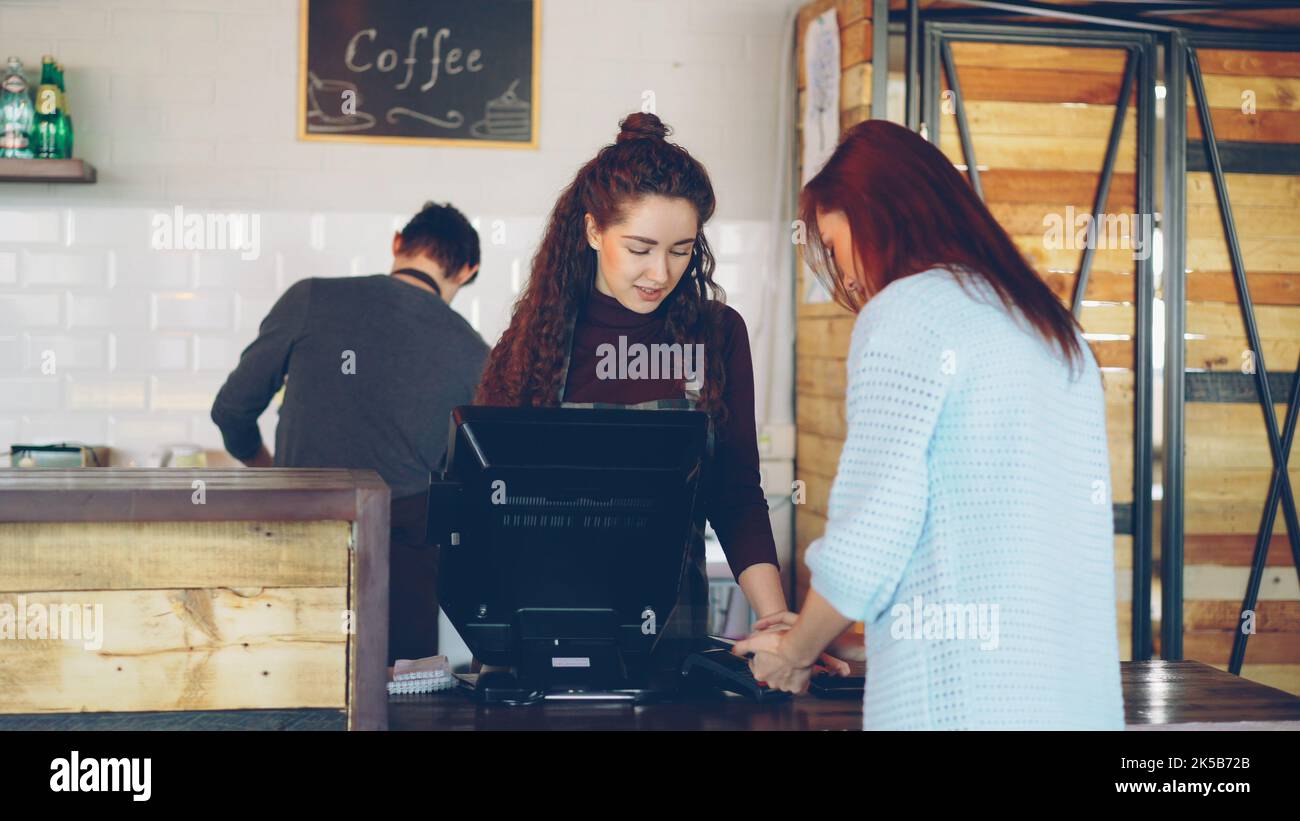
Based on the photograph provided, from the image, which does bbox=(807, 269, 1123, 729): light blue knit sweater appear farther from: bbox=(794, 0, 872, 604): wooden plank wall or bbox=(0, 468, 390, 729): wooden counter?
bbox=(794, 0, 872, 604): wooden plank wall

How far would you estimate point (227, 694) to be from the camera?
61.3 inches

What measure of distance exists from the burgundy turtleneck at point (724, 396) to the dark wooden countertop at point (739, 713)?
0.45 meters

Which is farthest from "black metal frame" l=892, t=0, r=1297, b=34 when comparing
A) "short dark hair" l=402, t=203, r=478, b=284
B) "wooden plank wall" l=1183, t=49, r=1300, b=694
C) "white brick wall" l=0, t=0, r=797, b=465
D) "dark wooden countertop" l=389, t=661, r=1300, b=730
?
"dark wooden countertop" l=389, t=661, r=1300, b=730

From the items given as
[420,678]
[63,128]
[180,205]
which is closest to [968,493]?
[420,678]

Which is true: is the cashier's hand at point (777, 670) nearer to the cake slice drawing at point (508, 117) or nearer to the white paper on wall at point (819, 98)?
the white paper on wall at point (819, 98)

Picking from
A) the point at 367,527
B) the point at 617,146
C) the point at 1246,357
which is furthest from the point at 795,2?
the point at 367,527

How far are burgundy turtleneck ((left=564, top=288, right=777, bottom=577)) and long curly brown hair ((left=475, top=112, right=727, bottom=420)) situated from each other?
1.2 inches

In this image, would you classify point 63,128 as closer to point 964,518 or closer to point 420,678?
point 420,678

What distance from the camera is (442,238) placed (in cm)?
324

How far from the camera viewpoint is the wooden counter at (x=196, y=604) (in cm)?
151
